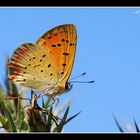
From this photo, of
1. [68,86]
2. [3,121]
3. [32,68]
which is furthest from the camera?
[32,68]

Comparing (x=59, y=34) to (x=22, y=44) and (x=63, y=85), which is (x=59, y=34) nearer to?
(x=22, y=44)

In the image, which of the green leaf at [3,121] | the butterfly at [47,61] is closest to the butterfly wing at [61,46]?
the butterfly at [47,61]

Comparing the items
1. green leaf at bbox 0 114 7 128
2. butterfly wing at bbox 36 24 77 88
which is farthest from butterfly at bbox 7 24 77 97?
green leaf at bbox 0 114 7 128

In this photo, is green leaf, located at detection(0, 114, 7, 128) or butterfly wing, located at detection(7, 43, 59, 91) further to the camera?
butterfly wing, located at detection(7, 43, 59, 91)

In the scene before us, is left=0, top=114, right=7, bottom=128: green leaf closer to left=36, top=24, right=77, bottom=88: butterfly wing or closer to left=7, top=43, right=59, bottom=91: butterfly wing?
left=7, top=43, right=59, bottom=91: butterfly wing

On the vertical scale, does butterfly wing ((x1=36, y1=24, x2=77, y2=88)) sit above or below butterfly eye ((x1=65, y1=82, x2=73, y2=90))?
above

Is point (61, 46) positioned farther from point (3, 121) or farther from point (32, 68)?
point (3, 121)

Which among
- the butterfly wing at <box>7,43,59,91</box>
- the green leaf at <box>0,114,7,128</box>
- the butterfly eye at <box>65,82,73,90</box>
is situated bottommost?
the green leaf at <box>0,114,7,128</box>

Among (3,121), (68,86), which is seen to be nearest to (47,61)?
(68,86)
